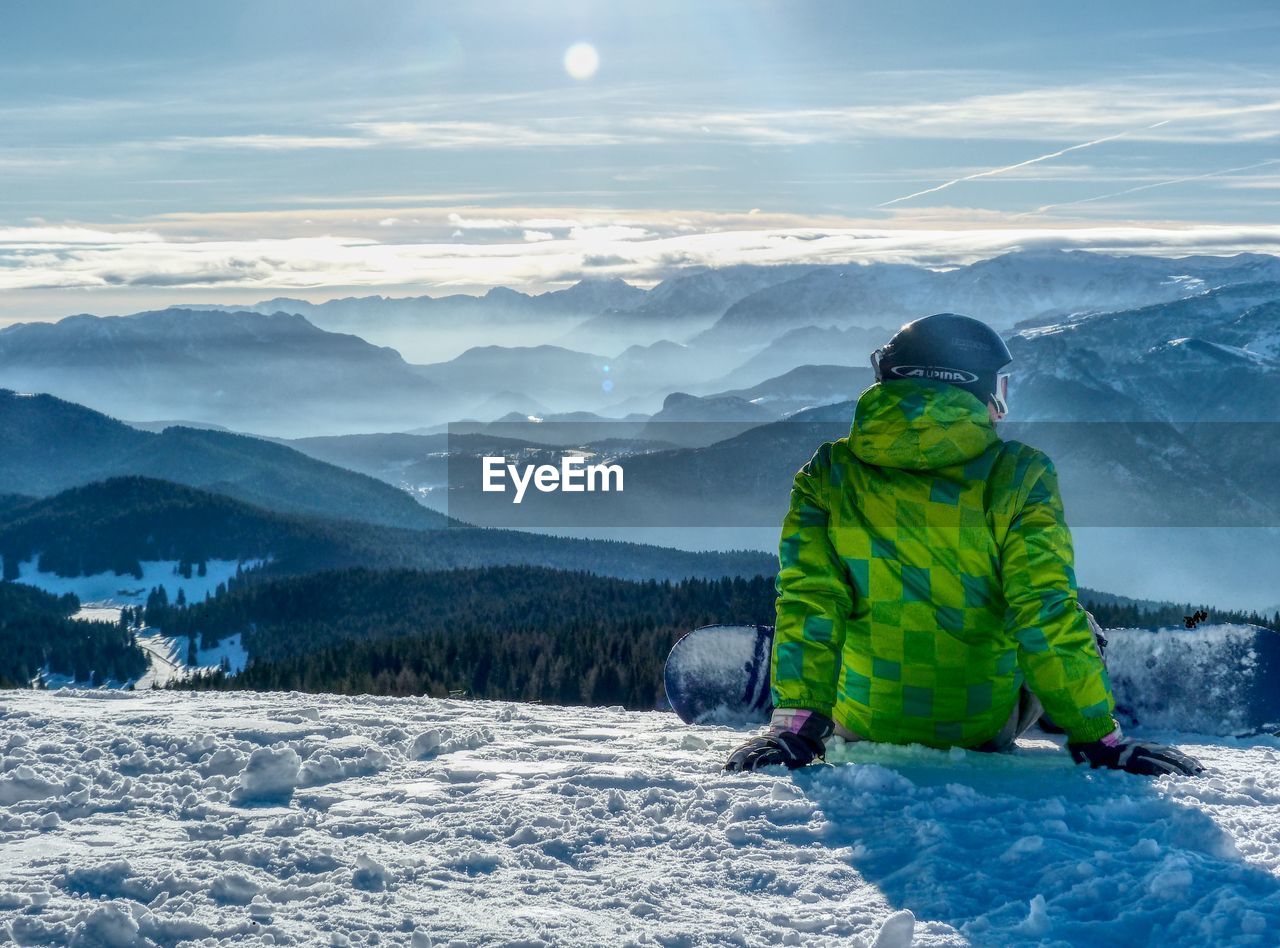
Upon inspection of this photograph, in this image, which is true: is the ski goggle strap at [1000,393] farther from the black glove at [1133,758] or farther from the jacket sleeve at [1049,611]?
the black glove at [1133,758]

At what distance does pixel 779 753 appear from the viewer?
772 centimetres

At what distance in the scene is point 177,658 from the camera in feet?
279

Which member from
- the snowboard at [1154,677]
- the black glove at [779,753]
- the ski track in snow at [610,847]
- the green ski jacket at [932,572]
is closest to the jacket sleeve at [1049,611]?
the green ski jacket at [932,572]

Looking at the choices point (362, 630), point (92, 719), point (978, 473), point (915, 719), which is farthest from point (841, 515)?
point (362, 630)

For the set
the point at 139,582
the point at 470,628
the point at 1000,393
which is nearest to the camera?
the point at 1000,393

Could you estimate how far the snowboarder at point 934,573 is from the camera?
7410 mm

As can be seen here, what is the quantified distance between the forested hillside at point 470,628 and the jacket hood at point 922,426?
14.3 m

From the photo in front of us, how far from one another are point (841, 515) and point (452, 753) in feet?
12.6

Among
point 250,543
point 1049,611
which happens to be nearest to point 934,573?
point 1049,611

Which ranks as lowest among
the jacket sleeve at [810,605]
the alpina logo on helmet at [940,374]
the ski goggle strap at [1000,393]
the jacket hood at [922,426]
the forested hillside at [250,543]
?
the forested hillside at [250,543]

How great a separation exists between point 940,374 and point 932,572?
1264mm

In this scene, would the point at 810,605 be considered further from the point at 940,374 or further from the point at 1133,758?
the point at 1133,758

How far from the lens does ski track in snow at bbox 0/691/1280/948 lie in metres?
5.62

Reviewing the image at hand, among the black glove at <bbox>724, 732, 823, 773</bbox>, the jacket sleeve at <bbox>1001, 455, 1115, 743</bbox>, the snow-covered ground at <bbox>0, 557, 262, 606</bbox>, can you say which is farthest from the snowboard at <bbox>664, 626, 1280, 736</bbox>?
the snow-covered ground at <bbox>0, 557, 262, 606</bbox>
